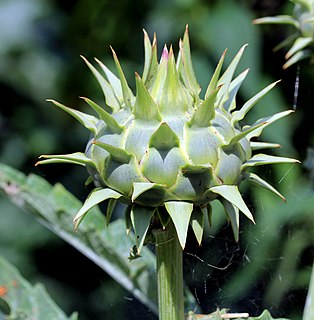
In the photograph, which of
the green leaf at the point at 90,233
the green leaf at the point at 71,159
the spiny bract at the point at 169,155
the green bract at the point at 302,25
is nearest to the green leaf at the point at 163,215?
the spiny bract at the point at 169,155

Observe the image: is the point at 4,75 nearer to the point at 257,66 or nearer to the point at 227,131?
the point at 257,66

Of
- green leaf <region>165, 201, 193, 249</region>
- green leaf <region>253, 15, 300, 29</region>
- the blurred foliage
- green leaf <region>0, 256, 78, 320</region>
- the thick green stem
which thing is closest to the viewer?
green leaf <region>165, 201, 193, 249</region>

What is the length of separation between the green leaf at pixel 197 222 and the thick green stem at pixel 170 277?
0.05 meters

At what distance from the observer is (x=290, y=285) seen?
1870 mm

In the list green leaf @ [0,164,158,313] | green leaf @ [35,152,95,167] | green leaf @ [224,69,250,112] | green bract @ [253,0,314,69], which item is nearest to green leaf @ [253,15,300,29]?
green bract @ [253,0,314,69]

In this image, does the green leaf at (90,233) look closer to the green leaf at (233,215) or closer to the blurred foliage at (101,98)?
the blurred foliage at (101,98)

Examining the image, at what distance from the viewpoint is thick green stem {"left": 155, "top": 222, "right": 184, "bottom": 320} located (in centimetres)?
116

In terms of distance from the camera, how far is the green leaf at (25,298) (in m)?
1.54

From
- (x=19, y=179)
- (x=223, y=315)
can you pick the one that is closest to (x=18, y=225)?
(x=19, y=179)

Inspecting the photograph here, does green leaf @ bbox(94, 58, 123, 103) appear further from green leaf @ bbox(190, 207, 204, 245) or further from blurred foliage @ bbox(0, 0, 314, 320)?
blurred foliage @ bbox(0, 0, 314, 320)

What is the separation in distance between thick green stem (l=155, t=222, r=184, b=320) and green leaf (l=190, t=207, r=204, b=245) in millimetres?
49

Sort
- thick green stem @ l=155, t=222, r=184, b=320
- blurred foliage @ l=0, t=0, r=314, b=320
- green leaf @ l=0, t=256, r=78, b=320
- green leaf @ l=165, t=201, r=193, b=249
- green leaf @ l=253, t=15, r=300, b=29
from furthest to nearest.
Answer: blurred foliage @ l=0, t=0, r=314, b=320, green leaf @ l=253, t=15, r=300, b=29, green leaf @ l=0, t=256, r=78, b=320, thick green stem @ l=155, t=222, r=184, b=320, green leaf @ l=165, t=201, r=193, b=249

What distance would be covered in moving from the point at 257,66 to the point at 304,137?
0.97ft

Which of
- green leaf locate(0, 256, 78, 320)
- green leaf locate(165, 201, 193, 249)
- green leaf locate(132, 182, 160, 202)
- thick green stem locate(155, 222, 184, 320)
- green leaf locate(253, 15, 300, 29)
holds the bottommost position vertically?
green leaf locate(0, 256, 78, 320)
